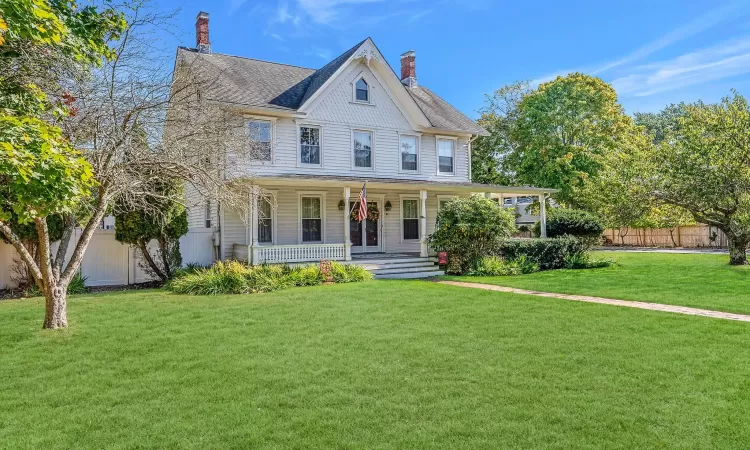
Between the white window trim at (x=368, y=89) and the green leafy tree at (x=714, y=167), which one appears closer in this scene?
the green leafy tree at (x=714, y=167)

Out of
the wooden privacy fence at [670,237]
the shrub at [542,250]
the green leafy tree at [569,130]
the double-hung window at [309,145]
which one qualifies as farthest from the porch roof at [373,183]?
the wooden privacy fence at [670,237]

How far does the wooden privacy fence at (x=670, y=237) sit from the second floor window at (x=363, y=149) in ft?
53.0

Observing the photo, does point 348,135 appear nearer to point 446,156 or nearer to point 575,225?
point 446,156

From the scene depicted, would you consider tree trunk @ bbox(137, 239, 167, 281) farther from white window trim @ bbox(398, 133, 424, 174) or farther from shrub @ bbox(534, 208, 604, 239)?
shrub @ bbox(534, 208, 604, 239)

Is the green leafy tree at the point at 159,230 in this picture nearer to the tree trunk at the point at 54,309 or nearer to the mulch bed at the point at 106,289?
the mulch bed at the point at 106,289

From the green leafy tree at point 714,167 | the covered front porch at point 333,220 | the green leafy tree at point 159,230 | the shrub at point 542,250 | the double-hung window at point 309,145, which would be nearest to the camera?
the green leafy tree at point 159,230

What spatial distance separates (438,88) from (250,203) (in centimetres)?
1304

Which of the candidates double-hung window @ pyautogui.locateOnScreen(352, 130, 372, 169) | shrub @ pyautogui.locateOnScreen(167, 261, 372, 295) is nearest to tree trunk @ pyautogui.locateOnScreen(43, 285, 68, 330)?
shrub @ pyautogui.locateOnScreen(167, 261, 372, 295)

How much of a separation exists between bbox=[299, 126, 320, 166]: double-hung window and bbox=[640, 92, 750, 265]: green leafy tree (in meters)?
12.4

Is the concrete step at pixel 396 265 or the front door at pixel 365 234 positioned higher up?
the front door at pixel 365 234

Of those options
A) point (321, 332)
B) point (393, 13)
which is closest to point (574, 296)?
point (321, 332)

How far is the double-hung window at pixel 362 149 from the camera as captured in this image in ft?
58.1

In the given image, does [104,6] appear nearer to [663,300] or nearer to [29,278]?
[29,278]

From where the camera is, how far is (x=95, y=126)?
7879 mm
